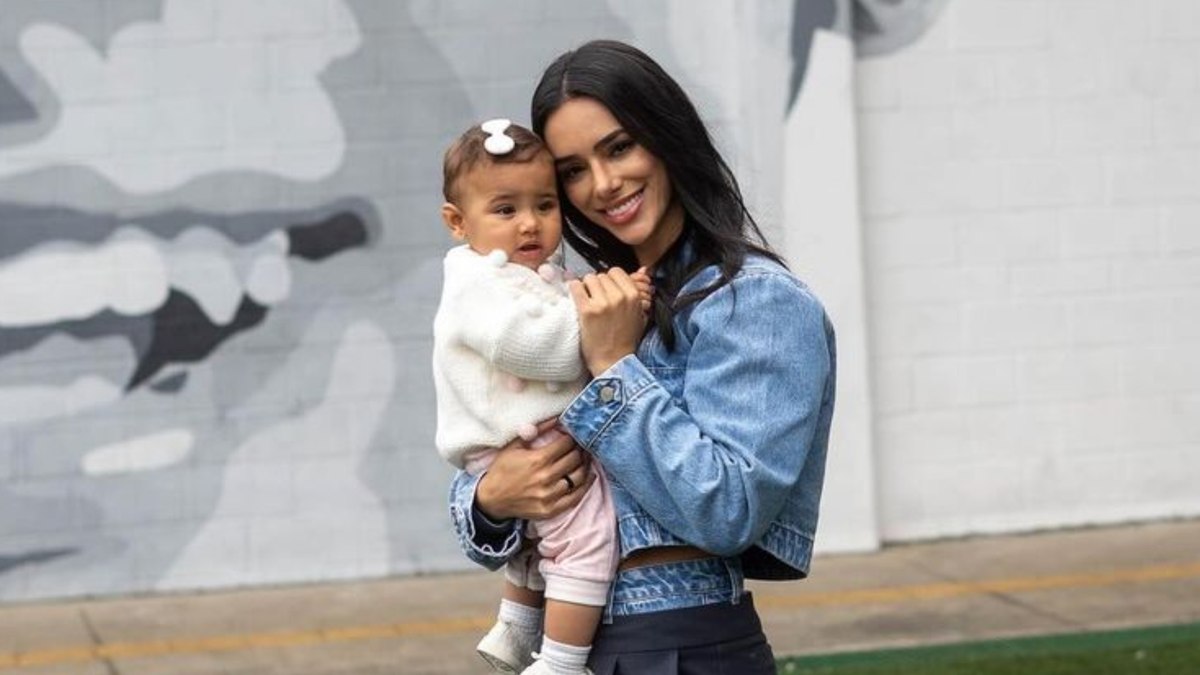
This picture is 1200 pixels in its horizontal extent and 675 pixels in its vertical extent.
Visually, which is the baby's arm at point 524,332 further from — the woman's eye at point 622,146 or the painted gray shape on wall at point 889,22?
the painted gray shape on wall at point 889,22

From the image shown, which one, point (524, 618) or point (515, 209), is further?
point (524, 618)

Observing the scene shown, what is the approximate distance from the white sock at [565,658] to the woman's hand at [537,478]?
0.20 metres

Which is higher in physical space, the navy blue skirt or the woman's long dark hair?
the woman's long dark hair

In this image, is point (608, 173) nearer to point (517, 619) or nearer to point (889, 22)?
point (517, 619)

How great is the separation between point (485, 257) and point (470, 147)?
0.56 ft

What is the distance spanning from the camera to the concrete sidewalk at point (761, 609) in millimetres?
7910

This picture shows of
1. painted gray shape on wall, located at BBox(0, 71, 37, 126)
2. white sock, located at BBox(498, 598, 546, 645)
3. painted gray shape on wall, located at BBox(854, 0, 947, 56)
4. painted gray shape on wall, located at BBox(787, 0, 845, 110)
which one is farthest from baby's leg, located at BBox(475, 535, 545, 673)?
painted gray shape on wall, located at BBox(854, 0, 947, 56)

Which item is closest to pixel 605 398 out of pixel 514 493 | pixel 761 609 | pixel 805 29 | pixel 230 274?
pixel 514 493

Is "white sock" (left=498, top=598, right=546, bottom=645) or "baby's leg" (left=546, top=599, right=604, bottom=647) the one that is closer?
"baby's leg" (left=546, top=599, right=604, bottom=647)

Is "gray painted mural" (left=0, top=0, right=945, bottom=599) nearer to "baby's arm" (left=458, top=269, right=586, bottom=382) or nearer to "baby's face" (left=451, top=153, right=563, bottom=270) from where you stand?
"baby's face" (left=451, top=153, right=563, bottom=270)

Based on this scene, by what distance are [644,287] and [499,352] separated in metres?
0.23

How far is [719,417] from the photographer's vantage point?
3.22 meters

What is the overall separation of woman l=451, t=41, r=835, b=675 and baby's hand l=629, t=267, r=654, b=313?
0.02 m

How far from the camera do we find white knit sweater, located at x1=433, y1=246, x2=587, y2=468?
3.30m
